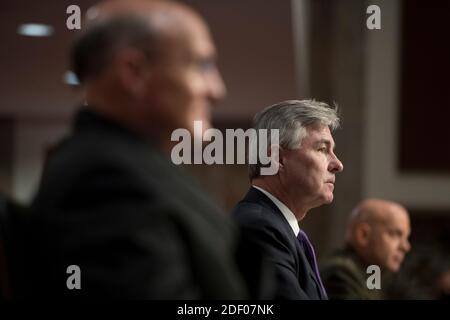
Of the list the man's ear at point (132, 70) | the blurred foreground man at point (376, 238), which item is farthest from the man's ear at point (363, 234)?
the man's ear at point (132, 70)

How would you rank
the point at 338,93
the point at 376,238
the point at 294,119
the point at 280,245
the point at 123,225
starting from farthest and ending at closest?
the point at 338,93
the point at 376,238
the point at 294,119
the point at 280,245
the point at 123,225

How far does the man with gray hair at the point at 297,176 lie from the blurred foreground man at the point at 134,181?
2.23ft

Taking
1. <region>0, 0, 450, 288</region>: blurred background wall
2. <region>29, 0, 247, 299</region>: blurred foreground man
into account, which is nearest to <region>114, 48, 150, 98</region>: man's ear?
<region>29, 0, 247, 299</region>: blurred foreground man

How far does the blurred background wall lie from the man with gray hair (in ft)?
7.80

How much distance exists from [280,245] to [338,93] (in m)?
3.90

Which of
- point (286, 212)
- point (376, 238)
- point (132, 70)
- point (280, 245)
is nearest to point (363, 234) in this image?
point (376, 238)

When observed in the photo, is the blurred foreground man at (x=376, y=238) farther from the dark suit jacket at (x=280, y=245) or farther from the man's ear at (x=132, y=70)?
the man's ear at (x=132, y=70)

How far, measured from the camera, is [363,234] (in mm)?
2984

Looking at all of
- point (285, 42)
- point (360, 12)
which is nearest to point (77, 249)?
point (285, 42)

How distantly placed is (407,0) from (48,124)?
2.70 m

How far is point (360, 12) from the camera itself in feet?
18.3

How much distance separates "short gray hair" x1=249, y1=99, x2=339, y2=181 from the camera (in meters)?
1.94

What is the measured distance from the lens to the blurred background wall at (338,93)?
15.1ft

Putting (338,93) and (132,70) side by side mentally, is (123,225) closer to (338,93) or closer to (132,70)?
(132,70)
